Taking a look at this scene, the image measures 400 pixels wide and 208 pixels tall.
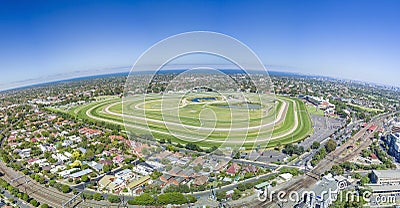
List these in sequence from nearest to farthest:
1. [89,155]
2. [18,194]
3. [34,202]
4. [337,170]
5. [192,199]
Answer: [192,199]
[34,202]
[18,194]
[337,170]
[89,155]

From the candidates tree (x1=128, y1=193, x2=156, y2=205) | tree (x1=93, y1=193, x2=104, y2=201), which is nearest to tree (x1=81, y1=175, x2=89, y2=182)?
tree (x1=93, y1=193, x2=104, y2=201)

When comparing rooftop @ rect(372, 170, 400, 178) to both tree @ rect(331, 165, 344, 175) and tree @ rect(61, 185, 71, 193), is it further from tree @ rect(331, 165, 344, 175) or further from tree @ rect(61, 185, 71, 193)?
tree @ rect(61, 185, 71, 193)

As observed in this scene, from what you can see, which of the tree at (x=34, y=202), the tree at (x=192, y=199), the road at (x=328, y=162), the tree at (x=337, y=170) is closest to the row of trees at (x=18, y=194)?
the tree at (x=34, y=202)

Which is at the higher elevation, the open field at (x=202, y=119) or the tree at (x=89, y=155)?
the open field at (x=202, y=119)

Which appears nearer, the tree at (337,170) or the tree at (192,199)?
the tree at (192,199)

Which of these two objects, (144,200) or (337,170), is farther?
(337,170)

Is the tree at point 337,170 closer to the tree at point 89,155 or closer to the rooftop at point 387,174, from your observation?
the rooftop at point 387,174

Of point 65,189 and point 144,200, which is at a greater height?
point 144,200

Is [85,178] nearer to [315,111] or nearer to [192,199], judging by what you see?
[192,199]

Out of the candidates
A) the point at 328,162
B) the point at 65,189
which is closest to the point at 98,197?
the point at 65,189

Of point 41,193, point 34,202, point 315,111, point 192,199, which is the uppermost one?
point 315,111

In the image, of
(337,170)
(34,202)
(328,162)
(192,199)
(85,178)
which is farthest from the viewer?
(328,162)

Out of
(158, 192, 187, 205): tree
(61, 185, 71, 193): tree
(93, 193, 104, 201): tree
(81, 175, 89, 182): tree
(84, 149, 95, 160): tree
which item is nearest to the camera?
(158, 192, 187, 205): tree
